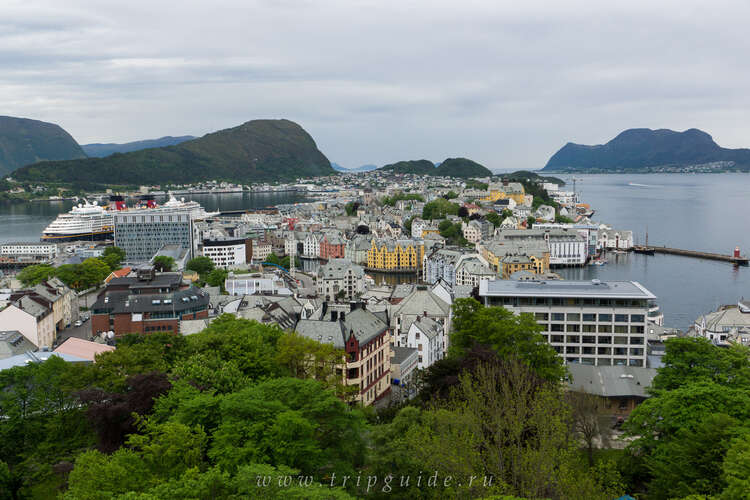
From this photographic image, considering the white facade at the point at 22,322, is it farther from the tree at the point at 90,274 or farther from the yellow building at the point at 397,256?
the yellow building at the point at 397,256

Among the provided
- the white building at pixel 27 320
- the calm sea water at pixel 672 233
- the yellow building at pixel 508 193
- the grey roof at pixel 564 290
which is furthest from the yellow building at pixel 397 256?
the yellow building at pixel 508 193

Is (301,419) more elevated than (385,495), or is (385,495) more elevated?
(301,419)

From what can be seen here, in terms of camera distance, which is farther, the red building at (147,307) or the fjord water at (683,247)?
the fjord water at (683,247)

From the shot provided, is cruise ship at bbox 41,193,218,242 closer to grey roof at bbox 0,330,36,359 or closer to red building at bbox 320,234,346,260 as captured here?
red building at bbox 320,234,346,260

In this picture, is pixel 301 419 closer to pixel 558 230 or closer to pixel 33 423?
pixel 33 423

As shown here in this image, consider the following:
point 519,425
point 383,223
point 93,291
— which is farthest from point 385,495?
point 383,223
